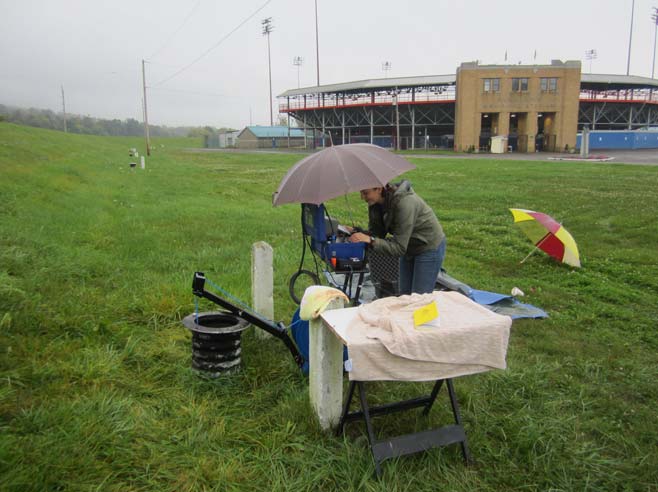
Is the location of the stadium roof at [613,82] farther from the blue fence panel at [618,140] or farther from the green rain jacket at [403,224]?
the green rain jacket at [403,224]

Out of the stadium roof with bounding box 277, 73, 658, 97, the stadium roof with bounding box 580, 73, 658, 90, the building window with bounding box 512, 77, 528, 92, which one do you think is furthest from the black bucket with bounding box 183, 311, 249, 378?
the stadium roof with bounding box 580, 73, 658, 90

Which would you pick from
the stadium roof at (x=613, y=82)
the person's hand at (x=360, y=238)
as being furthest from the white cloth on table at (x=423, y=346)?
the stadium roof at (x=613, y=82)

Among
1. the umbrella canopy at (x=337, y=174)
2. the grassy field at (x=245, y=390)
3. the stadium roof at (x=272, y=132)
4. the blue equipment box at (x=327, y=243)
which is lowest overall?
the grassy field at (x=245, y=390)

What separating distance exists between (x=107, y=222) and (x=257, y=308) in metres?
7.03

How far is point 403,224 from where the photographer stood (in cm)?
451

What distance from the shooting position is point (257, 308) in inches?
188

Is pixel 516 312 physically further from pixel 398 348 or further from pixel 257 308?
pixel 398 348

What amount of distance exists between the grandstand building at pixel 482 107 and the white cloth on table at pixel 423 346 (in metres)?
52.7

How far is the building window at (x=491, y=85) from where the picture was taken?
181 ft

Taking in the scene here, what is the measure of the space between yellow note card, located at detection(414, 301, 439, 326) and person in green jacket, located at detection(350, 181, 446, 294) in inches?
55.5

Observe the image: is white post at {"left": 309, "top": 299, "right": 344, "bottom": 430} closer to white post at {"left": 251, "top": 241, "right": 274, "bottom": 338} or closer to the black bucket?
the black bucket

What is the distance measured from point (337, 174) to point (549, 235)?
17.5ft

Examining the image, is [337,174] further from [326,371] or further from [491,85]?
[491,85]

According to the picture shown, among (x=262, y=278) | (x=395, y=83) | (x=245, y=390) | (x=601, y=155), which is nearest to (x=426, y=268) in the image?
(x=262, y=278)
